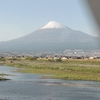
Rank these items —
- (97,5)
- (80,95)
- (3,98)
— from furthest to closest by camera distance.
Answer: (80,95) → (3,98) → (97,5)

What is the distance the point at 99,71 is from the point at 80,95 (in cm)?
1510

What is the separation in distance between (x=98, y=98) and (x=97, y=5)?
14814mm

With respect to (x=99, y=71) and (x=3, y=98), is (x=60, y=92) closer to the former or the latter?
(x=3, y=98)

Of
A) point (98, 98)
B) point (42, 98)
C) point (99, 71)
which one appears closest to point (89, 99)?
point (98, 98)

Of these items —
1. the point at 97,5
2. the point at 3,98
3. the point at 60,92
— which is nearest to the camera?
the point at 97,5

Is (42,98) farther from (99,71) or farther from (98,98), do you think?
(99,71)

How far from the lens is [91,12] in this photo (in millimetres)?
845

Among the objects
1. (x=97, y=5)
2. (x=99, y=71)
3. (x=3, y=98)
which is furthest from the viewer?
(x=99, y=71)

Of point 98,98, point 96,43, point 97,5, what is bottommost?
point 98,98

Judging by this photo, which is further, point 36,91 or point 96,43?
point 36,91

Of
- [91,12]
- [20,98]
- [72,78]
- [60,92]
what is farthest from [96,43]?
[72,78]

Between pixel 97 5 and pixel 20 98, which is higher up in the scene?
pixel 97 5

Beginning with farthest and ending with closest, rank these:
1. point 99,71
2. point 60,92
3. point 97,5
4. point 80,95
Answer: point 99,71, point 60,92, point 80,95, point 97,5

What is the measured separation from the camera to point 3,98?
47.5 feet
